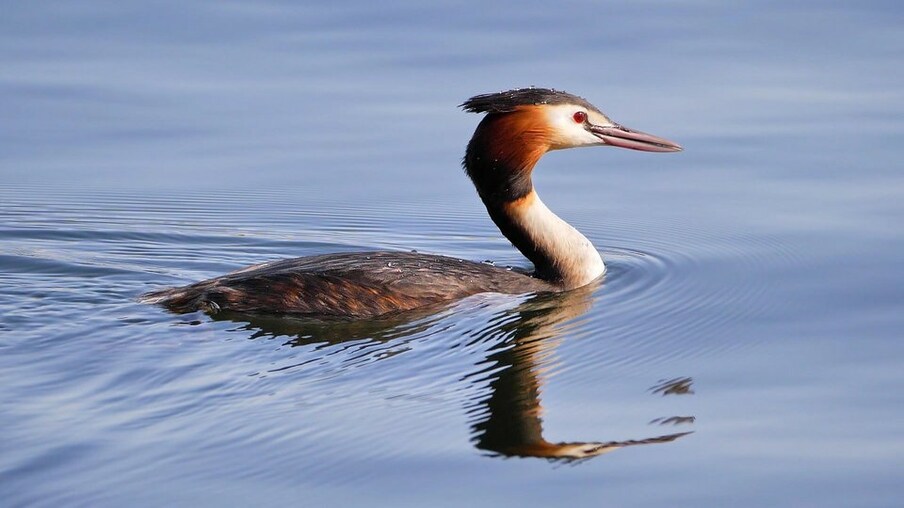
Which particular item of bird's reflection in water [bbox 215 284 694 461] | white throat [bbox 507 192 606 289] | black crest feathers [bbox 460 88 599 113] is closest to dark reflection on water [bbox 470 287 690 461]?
bird's reflection in water [bbox 215 284 694 461]

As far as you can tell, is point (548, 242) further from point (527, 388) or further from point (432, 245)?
point (527, 388)

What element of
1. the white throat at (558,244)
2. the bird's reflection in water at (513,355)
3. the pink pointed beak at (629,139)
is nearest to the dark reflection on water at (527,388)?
the bird's reflection in water at (513,355)

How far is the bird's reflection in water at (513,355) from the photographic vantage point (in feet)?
25.4

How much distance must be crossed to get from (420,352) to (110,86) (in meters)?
6.69

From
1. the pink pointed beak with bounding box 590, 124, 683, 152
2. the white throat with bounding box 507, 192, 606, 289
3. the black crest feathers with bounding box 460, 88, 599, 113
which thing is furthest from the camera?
the pink pointed beak with bounding box 590, 124, 683, 152

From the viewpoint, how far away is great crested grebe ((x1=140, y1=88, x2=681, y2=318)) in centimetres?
1029

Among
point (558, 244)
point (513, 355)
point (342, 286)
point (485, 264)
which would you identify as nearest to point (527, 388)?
point (513, 355)

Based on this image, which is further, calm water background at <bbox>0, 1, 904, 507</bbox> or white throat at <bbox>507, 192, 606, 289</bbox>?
white throat at <bbox>507, 192, 606, 289</bbox>

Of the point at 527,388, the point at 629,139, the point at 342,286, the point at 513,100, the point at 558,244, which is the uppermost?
the point at 513,100

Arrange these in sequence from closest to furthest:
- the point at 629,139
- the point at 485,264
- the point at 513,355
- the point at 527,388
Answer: the point at 527,388 < the point at 513,355 < the point at 485,264 < the point at 629,139

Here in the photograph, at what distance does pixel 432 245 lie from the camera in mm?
12281

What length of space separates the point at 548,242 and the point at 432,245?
1278 mm

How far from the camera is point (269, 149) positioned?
13953mm

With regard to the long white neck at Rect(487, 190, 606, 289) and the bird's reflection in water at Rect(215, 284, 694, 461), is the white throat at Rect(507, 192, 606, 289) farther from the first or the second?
the bird's reflection in water at Rect(215, 284, 694, 461)
